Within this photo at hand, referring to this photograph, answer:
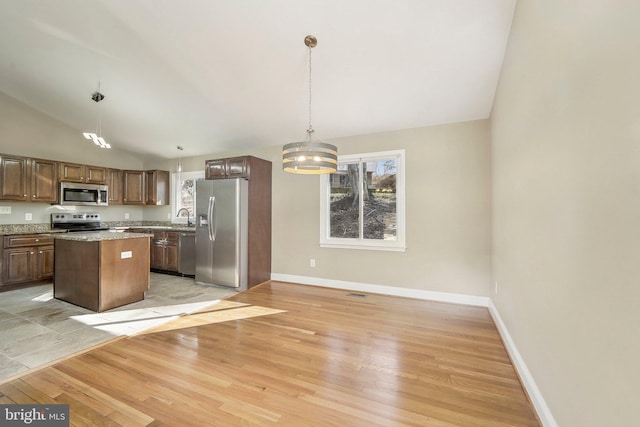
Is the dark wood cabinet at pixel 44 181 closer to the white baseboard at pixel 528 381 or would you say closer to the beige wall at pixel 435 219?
the beige wall at pixel 435 219

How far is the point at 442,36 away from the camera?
96.9 inches

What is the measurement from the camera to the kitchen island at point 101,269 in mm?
3248

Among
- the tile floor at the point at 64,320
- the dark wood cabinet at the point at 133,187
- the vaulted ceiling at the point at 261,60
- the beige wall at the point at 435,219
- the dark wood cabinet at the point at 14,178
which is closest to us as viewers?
the tile floor at the point at 64,320

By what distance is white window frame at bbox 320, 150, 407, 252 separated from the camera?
3.97 metres

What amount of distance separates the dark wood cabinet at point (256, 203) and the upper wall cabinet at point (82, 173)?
2674 millimetres

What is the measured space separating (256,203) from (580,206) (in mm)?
4078

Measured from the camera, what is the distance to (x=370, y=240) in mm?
4223

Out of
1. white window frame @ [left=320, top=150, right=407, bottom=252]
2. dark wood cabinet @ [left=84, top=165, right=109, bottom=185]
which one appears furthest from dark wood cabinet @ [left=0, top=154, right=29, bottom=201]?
white window frame @ [left=320, top=150, right=407, bottom=252]

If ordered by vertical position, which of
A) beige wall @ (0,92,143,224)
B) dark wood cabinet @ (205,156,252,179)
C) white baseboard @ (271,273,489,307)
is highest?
beige wall @ (0,92,143,224)

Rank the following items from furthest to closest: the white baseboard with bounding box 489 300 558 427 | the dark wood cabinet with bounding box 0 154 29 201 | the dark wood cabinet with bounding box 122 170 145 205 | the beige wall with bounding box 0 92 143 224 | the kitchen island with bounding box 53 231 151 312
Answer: the dark wood cabinet with bounding box 122 170 145 205, the beige wall with bounding box 0 92 143 224, the dark wood cabinet with bounding box 0 154 29 201, the kitchen island with bounding box 53 231 151 312, the white baseboard with bounding box 489 300 558 427

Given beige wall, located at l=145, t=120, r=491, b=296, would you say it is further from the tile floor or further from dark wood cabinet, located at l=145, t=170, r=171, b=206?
dark wood cabinet, located at l=145, t=170, r=171, b=206

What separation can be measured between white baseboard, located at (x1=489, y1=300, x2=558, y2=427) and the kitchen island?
4.36m

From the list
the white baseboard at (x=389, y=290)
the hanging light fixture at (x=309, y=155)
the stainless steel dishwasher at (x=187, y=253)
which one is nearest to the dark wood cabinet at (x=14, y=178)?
the stainless steel dishwasher at (x=187, y=253)

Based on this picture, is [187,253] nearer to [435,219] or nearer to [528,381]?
[435,219]
